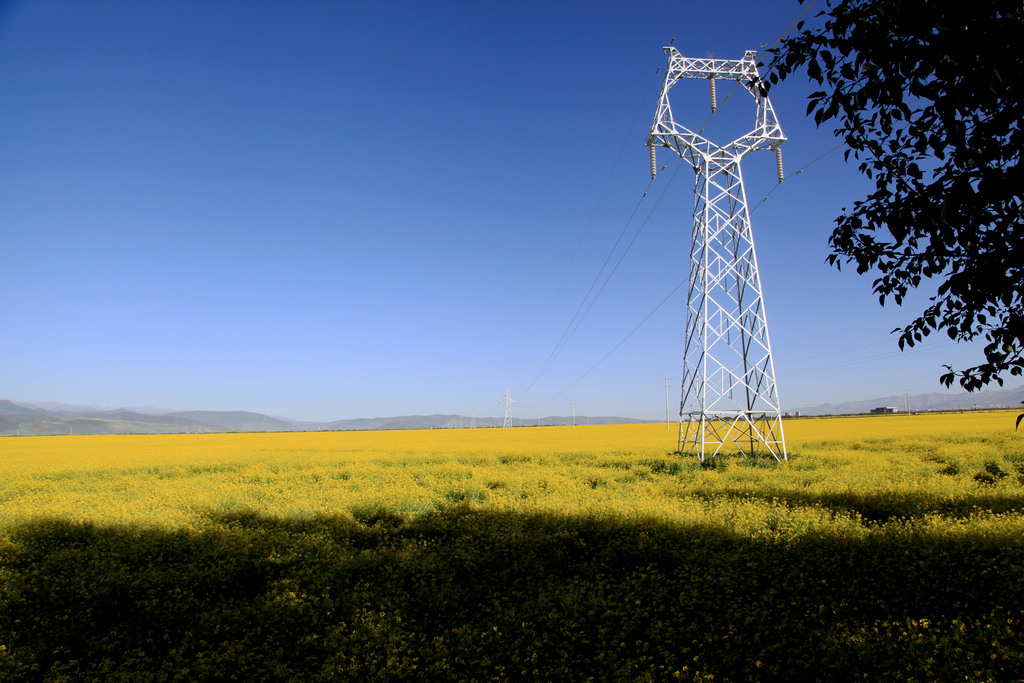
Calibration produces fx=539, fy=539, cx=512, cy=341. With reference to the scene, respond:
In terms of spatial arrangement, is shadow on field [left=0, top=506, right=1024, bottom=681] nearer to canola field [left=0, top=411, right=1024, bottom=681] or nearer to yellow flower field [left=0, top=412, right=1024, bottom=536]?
canola field [left=0, top=411, right=1024, bottom=681]

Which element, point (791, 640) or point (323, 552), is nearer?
point (791, 640)

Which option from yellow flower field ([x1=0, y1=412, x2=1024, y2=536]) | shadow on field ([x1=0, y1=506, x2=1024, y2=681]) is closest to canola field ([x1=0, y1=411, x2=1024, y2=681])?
shadow on field ([x1=0, y1=506, x2=1024, y2=681])

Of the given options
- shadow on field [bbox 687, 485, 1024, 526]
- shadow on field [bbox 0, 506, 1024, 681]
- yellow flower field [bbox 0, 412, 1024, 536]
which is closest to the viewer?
shadow on field [bbox 0, 506, 1024, 681]

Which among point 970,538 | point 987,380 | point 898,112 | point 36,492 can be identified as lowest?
point 36,492

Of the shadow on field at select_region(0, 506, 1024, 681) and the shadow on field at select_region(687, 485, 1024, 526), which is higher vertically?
the shadow on field at select_region(687, 485, 1024, 526)

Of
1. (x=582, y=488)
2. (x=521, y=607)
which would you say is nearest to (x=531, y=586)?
(x=521, y=607)

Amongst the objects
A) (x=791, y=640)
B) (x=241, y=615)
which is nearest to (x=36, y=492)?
(x=241, y=615)

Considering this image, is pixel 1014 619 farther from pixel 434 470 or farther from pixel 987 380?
pixel 434 470

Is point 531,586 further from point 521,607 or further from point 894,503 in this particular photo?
point 894,503

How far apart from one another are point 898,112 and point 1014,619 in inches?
223

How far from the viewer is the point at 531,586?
7.73 metres

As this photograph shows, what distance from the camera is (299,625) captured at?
682 cm

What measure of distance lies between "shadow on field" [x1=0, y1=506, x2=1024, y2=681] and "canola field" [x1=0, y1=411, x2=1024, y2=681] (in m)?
0.03

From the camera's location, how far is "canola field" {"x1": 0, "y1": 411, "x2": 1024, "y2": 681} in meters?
5.65
